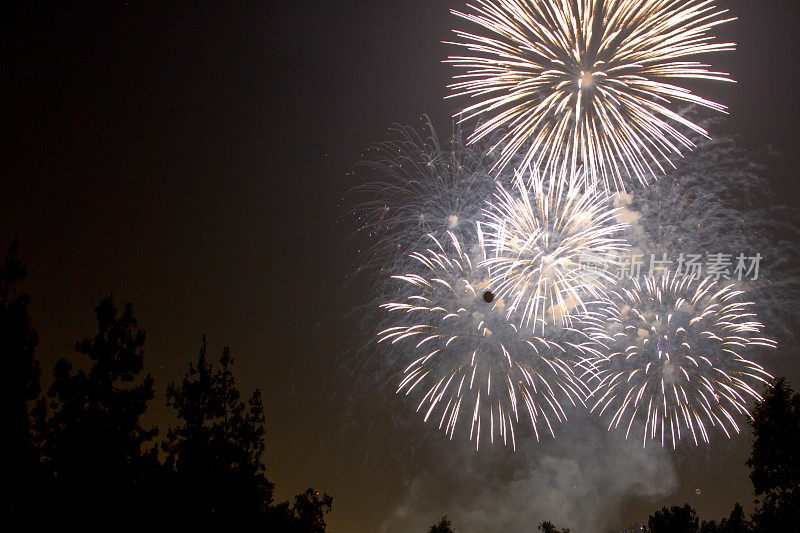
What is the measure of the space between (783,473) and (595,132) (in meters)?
19.6

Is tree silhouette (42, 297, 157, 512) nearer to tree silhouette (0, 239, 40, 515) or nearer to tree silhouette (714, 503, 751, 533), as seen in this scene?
tree silhouette (0, 239, 40, 515)

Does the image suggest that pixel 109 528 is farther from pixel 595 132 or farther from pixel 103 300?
pixel 595 132

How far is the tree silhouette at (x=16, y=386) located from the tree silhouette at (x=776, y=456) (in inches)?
1278

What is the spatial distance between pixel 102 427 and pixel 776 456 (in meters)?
32.2

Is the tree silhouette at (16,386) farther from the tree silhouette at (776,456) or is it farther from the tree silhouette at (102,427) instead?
the tree silhouette at (776,456)

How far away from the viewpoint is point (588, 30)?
20.0 meters

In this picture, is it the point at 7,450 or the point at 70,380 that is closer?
the point at 7,450

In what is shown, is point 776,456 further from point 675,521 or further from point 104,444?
point 104,444

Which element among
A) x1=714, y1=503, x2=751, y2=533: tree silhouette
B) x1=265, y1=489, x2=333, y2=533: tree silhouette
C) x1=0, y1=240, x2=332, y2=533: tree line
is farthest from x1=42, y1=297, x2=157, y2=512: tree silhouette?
x1=714, y1=503, x2=751, y2=533: tree silhouette

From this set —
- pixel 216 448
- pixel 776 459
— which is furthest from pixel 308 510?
pixel 776 459

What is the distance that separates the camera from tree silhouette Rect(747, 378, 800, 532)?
26078mm

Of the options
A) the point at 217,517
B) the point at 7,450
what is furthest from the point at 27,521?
the point at 217,517

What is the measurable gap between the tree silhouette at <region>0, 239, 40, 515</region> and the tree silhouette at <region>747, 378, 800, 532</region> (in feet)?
106

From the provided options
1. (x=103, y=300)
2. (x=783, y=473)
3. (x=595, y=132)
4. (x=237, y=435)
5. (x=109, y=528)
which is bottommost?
(x=109, y=528)
